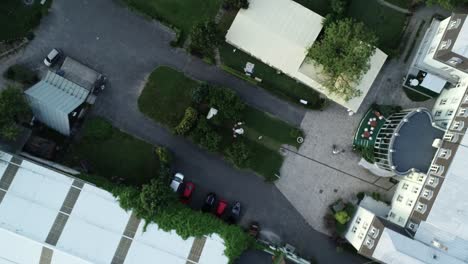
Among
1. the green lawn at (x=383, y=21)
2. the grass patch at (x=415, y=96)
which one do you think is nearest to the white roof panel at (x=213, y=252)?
the grass patch at (x=415, y=96)

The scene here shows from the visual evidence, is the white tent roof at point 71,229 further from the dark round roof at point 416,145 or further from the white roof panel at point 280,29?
the white roof panel at point 280,29

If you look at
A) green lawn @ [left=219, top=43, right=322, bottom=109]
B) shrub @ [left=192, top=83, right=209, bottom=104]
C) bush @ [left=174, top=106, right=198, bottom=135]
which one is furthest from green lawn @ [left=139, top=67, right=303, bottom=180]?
green lawn @ [left=219, top=43, right=322, bottom=109]

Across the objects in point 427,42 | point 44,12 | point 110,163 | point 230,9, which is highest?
point 427,42

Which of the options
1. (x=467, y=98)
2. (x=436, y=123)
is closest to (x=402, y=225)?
(x=436, y=123)

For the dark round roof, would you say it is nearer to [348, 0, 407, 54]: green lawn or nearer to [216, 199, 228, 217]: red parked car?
[348, 0, 407, 54]: green lawn

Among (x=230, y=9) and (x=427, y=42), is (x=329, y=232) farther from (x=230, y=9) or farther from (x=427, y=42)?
(x=230, y=9)
